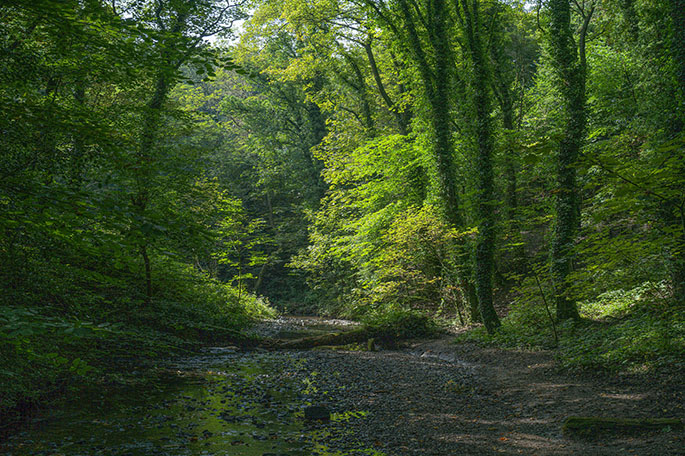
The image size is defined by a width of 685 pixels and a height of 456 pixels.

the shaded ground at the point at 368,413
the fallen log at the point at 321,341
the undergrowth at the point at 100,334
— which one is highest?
the undergrowth at the point at 100,334

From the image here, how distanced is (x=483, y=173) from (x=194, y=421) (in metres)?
10.1

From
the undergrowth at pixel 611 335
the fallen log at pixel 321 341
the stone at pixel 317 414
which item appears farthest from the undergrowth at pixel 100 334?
the undergrowth at pixel 611 335

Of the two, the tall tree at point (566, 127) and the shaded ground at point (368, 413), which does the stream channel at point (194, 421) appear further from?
the tall tree at point (566, 127)

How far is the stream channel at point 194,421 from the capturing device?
197 inches

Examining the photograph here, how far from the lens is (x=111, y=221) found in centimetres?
295

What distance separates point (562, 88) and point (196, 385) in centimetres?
1131

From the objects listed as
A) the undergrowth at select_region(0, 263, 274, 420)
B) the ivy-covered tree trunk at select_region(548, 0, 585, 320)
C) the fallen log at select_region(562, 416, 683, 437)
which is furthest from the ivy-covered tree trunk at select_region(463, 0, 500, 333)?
the undergrowth at select_region(0, 263, 274, 420)

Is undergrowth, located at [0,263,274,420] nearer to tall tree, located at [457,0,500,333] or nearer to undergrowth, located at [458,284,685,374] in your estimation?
undergrowth, located at [458,284,685,374]

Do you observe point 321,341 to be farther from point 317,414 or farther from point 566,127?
point 566,127

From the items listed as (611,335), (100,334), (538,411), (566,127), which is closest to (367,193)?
(566,127)

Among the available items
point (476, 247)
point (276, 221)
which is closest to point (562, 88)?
point (476, 247)

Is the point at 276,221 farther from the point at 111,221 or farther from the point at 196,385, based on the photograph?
the point at 111,221

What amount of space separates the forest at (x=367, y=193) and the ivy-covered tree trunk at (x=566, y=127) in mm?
53

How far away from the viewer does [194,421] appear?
20.0 feet
